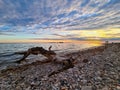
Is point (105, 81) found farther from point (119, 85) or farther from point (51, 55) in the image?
point (51, 55)

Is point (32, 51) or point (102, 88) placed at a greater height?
point (32, 51)

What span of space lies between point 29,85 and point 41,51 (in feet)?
22.8

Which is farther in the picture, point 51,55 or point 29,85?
point 51,55

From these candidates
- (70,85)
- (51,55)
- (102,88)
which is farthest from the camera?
(51,55)

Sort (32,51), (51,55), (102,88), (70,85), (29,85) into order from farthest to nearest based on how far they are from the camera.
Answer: (51,55)
(32,51)
(29,85)
(70,85)
(102,88)

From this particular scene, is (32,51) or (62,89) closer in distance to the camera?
(62,89)

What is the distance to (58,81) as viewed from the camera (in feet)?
23.6

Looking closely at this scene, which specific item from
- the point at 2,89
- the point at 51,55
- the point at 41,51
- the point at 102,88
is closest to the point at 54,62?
the point at 51,55

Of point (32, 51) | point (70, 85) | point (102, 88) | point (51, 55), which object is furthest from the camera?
point (51, 55)

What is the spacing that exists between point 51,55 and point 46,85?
784 cm

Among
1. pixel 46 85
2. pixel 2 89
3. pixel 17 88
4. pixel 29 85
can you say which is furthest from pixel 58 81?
pixel 2 89

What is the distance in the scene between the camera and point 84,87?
19.6ft

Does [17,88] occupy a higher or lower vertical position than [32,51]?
lower

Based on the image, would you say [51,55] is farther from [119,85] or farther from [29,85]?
[119,85]
